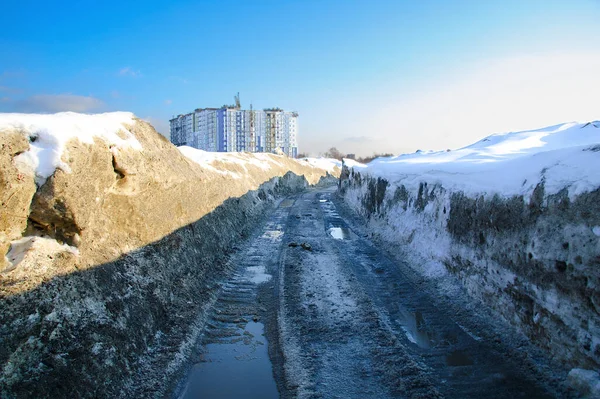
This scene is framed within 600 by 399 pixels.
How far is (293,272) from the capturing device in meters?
10.1

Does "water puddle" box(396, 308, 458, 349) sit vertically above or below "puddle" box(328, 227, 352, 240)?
below

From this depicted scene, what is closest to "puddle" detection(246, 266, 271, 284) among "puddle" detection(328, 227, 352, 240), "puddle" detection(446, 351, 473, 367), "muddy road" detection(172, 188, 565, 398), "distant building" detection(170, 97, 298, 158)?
"muddy road" detection(172, 188, 565, 398)

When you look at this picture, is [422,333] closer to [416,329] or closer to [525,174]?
[416,329]

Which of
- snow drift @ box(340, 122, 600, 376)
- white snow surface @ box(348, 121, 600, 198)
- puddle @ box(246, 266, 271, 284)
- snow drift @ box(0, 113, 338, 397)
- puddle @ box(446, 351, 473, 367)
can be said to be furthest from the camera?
puddle @ box(246, 266, 271, 284)

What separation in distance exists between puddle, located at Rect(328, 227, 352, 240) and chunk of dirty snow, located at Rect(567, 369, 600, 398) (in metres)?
10.2

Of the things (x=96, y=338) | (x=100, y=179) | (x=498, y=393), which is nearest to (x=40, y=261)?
(x=96, y=338)

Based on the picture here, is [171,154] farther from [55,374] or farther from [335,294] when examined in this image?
[55,374]

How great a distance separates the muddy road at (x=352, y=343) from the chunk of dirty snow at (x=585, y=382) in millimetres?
203

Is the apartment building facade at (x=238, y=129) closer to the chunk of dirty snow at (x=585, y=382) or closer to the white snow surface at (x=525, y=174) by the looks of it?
the white snow surface at (x=525, y=174)

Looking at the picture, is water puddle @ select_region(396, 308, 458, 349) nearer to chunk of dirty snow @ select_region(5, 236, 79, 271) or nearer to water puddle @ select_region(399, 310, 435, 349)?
water puddle @ select_region(399, 310, 435, 349)

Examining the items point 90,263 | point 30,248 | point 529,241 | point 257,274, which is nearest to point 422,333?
point 529,241

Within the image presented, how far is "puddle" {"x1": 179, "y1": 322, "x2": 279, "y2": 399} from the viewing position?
5.15m

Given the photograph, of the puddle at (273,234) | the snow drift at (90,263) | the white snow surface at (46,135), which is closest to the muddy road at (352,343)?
the snow drift at (90,263)

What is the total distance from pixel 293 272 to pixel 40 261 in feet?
19.9
